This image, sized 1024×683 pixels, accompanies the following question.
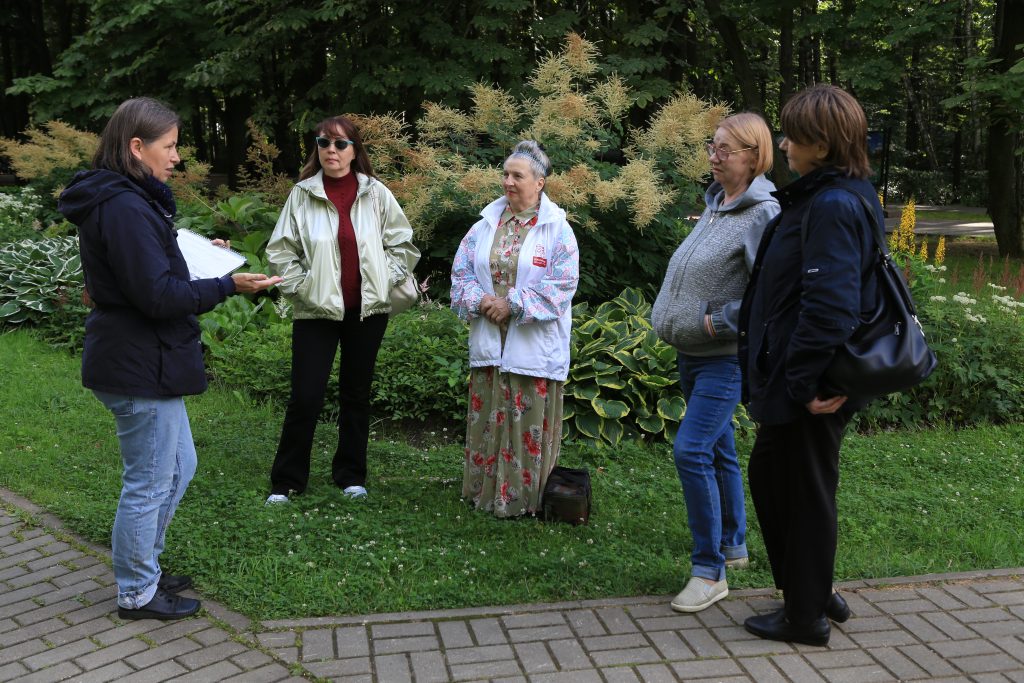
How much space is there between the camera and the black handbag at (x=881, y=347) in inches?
127

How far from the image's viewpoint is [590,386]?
6.26 m

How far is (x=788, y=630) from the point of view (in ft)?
12.0

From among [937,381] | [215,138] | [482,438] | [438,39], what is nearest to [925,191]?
[215,138]

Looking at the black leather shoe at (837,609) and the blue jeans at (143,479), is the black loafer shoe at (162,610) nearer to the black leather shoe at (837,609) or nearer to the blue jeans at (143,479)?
the blue jeans at (143,479)

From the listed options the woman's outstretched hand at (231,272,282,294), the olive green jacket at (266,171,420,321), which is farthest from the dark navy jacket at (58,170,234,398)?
the olive green jacket at (266,171,420,321)

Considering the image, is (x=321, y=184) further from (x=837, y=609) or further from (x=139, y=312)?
(x=837, y=609)

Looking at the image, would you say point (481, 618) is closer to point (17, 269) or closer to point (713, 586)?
point (713, 586)

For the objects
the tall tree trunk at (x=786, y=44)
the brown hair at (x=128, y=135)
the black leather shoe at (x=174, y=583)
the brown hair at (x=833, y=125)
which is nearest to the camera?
the brown hair at (x=833, y=125)

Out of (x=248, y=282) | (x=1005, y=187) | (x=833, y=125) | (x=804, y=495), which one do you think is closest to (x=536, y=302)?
(x=248, y=282)

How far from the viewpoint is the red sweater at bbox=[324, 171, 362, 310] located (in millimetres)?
5004

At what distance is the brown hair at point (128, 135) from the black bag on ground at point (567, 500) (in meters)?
2.41

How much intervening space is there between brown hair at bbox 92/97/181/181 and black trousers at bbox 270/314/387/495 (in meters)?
1.56

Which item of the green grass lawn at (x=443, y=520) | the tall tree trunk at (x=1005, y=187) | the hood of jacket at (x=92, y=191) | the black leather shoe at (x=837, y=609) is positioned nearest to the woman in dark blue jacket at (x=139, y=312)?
the hood of jacket at (x=92, y=191)

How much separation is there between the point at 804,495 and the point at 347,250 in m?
2.62
